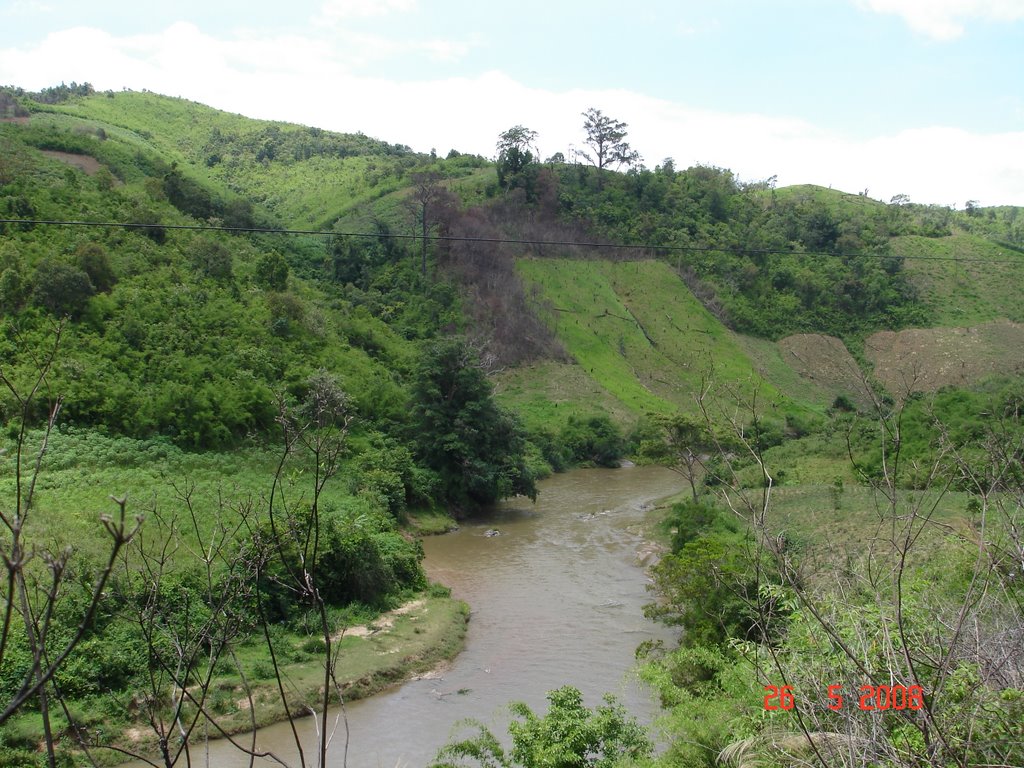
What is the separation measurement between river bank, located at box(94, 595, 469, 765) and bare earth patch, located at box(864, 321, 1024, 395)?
4225cm

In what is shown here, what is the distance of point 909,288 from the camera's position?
63.9 meters

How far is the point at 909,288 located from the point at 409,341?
41540 millimetres

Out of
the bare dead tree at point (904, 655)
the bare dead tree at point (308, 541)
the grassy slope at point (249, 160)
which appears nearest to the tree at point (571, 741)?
the bare dead tree at point (904, 655)

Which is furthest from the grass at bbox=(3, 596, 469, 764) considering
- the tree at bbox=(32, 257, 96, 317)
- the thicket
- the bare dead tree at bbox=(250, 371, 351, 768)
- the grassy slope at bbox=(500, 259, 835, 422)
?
the grassy slope at bbox=(500, 259, 835, 422)

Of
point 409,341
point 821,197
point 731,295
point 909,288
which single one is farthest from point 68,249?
point 821,197

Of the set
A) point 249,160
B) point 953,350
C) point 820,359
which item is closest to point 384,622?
point 820,359

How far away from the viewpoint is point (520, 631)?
62.6 ft

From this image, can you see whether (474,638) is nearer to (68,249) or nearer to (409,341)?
(68,249)

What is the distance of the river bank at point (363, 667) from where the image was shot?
46.0ft

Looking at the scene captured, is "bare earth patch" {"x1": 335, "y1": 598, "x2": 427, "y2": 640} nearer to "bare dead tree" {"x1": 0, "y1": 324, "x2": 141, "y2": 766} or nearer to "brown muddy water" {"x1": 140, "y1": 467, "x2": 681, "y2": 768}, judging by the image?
"brown muddy water" {"x1": 140, "y1": 467, "x2": 681, "y2": 768}

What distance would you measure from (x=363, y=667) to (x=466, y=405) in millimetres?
14805

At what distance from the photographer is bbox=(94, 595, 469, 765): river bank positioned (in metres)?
14.0

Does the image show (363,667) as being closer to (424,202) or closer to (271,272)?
(271,272)

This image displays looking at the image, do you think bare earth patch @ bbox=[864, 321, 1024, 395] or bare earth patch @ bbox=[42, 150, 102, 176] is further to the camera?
bare earth patch @ bbox=[864, 321, 1024, 395]
